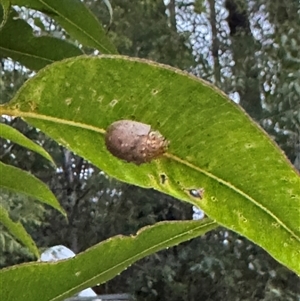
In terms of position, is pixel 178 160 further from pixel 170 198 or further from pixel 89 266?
pixel 170 198

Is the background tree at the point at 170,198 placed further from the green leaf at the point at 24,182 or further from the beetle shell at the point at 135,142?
the beetle shell at the point at 135,142

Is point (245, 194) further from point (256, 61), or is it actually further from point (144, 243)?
point (256, 61)

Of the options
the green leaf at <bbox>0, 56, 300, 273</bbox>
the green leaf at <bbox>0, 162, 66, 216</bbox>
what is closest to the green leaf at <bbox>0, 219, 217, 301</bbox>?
the green leaf at <bbox>0, 56, 300, 273</bbox>

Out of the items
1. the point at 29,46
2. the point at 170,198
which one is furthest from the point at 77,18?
the point at 170,198

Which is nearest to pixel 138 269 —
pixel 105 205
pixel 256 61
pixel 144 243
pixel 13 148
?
pixel 105 205

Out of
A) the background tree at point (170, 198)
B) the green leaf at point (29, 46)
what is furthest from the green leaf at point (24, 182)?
the background tree at point (170, 198)

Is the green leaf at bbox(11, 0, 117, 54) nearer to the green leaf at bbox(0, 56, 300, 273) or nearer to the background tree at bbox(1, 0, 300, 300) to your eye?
the green leaf at bbox(0, 56, 300, 273)
